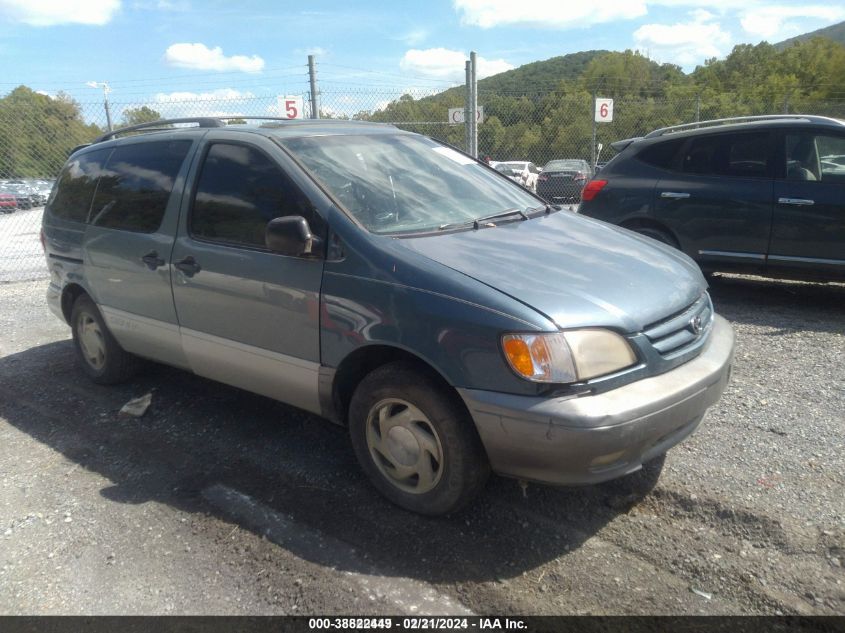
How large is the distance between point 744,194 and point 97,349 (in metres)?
5.69

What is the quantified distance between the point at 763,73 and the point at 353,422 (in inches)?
2127

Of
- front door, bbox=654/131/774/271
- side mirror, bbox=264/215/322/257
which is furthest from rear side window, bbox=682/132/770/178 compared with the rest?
side mirror, bbox=264/215/322/257

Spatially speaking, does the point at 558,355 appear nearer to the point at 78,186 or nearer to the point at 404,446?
the point at 404,446

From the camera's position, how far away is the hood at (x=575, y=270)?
2.79m

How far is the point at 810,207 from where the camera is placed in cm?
601

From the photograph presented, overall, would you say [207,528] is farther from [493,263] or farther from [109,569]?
[493,263]

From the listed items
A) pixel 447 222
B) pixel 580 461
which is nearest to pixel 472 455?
pixel 580 461

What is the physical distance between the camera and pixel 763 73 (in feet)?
158

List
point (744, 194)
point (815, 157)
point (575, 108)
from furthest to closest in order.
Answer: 1. point (575, 108)
2. point (744, 194)
3. point (815, 157)

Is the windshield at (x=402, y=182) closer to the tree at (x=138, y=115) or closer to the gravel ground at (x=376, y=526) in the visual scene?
the gravel ground at (x=376, y=526)

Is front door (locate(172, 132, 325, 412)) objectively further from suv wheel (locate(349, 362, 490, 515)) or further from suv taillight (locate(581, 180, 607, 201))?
suv taillight (locate(581, 180, 607, 201))

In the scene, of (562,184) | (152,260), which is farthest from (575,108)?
(152,260)

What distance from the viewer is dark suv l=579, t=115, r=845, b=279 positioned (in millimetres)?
6012

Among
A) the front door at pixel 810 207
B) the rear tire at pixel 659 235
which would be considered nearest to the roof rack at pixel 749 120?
the front door at pixel 810 207
